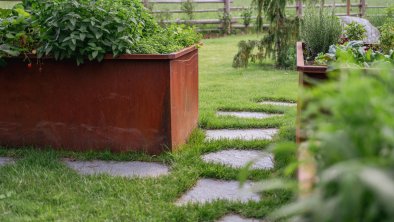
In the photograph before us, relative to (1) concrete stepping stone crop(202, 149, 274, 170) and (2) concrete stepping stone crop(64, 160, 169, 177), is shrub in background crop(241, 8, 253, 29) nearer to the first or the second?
(1) concrete stepping stone crop(202, 149, 274, 170)

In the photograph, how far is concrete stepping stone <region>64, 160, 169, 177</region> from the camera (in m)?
3.45

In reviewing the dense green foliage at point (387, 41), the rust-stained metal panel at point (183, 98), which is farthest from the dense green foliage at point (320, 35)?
the rust-stained metal panel at point (183, 98)

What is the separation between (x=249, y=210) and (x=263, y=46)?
6615 mm

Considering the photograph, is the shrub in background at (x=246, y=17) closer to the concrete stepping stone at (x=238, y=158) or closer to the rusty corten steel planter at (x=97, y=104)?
the rusty corten steel planter at (x=97, y=104)

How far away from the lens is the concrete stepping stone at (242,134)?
440 centimetres

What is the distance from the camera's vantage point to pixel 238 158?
152 inches

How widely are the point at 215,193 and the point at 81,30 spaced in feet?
5.04

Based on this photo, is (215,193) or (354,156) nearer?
(354,156)

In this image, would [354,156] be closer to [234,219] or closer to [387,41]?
[234,219]

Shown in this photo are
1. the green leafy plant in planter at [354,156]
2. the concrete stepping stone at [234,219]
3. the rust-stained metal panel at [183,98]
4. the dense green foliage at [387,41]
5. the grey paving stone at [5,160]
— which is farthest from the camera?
the dense green foliage at [387,41]

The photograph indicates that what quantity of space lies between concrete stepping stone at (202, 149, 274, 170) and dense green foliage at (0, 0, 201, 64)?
2.89ft

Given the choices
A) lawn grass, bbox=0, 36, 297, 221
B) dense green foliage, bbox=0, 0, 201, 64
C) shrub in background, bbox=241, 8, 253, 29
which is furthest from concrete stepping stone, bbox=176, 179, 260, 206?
shrub in background, bbox=241, 8, 253, 29

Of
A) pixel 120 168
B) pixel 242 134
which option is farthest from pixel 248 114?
pixel 120 168

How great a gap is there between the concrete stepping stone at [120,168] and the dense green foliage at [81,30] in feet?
2.44
